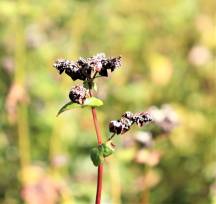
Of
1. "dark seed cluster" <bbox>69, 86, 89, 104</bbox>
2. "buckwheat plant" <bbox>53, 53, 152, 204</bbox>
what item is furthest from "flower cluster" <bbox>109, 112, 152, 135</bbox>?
"dark seed cluster" <bbox>69, 86, 89, 104</bbox>

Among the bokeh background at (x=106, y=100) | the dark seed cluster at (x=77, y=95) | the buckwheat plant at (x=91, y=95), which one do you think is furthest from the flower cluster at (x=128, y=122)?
the bokeh background at (x=106, y=100)

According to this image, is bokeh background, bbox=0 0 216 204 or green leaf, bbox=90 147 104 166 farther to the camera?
bokeh background, bbox=0 0 216 204

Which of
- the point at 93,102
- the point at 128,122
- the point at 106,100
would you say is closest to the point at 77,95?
the point at 93,102

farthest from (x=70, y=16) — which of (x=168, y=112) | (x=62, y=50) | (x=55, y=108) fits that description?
(x=168, y=112)

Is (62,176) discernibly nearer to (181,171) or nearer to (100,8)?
(181,171)

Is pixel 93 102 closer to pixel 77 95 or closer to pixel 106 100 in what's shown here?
pixel 77 95

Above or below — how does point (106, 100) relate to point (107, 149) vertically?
above

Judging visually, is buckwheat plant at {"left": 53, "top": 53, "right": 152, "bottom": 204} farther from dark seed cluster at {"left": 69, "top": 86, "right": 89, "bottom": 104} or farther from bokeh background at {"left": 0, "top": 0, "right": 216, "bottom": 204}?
bokeh background at {"left": 0, "top": 0, "right": 216, "bottom": 204}

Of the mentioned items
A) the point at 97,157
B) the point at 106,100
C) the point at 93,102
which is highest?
the point at 106,100
